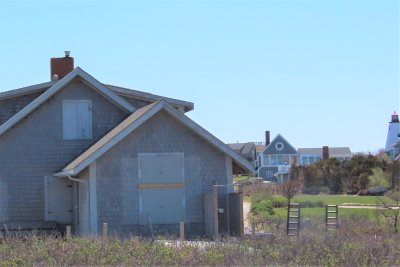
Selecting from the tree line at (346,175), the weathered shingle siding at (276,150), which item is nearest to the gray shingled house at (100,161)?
the tree line at (346,175)

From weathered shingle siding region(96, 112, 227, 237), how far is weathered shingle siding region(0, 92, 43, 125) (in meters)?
5.15

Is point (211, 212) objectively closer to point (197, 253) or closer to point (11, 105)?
point (11, 105)

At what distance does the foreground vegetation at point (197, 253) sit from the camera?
12727mm

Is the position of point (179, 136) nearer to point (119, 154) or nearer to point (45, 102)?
point (119, 154)

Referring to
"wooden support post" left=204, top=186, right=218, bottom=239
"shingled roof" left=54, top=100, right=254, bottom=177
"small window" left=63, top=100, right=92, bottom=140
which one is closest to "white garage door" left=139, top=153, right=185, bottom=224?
"wooden support post" left=204, top=186, right=218, bottom=239

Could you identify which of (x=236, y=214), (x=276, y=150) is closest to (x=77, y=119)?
(x=236, y=214)

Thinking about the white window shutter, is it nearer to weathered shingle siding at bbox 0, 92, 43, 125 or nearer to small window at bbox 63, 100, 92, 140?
small window at bbox 63, 100, 92, 140

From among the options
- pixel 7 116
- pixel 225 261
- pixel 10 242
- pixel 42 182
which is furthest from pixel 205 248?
pixel 7 116

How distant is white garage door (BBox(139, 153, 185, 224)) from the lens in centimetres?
2322

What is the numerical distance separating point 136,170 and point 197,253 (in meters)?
10.0

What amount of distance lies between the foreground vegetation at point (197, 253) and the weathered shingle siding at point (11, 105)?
1189 cm

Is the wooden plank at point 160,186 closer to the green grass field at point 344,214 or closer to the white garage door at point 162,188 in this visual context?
the white garage door at point 162,188

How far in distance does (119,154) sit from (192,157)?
8.04 ft

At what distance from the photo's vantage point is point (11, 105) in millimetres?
26188
